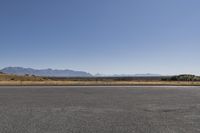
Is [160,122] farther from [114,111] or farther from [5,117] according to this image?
[5,117]

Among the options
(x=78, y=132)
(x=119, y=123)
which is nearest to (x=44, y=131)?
(x=78, y=132)

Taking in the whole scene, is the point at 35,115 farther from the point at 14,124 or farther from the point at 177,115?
the point at 177,115

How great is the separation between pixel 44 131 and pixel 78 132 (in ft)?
4.15

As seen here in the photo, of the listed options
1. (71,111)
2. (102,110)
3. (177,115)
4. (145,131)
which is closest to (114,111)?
(102,110)

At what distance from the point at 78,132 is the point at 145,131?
2.46 m

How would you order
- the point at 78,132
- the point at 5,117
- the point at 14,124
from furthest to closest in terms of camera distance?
the point at 5,117 → the point at 14,124 → the point at 78,132

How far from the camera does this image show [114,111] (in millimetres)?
15148

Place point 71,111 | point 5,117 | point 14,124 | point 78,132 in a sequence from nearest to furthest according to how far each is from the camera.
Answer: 1. point 78,132
2. point 14,124
3. point 5,117
4. point 71,111

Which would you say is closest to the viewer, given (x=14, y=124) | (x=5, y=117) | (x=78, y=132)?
(x=78, y=132)

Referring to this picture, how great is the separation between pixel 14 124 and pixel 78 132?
3.05 meters

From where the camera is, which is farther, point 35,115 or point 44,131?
point 35,115

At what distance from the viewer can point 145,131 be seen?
33.4 feet

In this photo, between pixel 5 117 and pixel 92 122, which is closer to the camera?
pixel 92 122

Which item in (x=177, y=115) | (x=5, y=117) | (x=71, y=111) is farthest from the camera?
(x=71, y=111)
